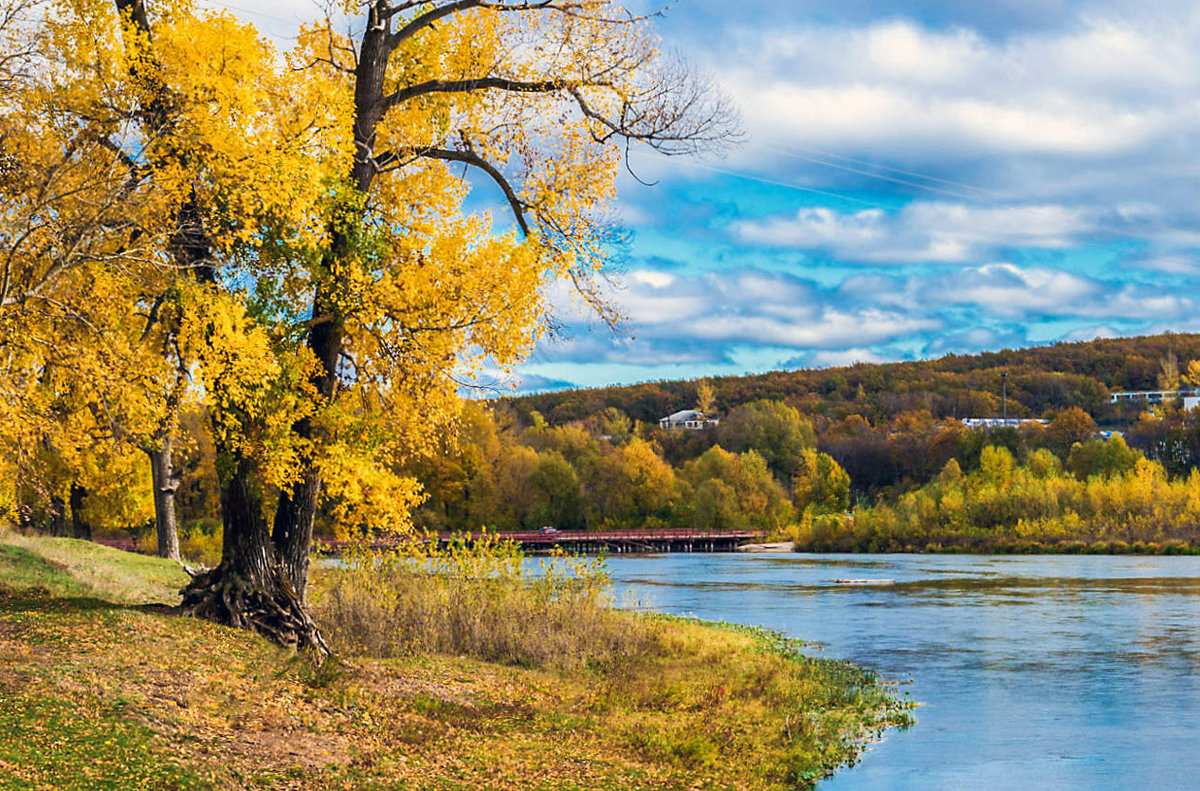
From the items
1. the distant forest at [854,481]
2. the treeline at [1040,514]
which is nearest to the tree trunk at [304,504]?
the distant forest at [854,481]

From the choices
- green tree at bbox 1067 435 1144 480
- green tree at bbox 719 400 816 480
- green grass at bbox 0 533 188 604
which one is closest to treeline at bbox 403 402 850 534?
green tree at bbox 719 400 816 480

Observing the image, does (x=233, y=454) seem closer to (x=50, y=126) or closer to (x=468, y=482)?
(x=50, y=126)

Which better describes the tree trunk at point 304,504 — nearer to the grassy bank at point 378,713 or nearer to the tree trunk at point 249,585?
the tree trunk at point 249,585

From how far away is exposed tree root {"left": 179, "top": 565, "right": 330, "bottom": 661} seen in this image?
55.4 ft

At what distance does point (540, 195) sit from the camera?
19.0 m

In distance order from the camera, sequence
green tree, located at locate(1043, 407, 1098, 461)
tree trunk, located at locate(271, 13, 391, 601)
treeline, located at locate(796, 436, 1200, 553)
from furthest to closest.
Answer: green tree, located at locate(1043, 407, 1098, 461), treeline, located at locate(796, 436, 1200, 553), tree trunk, located at locate(271, 13, 391, 601)

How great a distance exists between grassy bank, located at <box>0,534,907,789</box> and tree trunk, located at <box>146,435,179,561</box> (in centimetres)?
1024

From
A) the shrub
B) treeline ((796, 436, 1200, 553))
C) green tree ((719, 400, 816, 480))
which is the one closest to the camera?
the shrub

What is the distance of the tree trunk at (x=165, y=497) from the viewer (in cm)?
3123

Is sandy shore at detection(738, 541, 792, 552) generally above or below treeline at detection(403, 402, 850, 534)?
below

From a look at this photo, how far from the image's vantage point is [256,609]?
674 inches

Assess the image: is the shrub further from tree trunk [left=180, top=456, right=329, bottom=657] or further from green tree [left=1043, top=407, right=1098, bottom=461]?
green tree [left=1043, top=407, right=1098, bottom=461]

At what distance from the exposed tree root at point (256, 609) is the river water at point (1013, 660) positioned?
25.0ft

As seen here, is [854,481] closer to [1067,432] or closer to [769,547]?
[1067,432]
